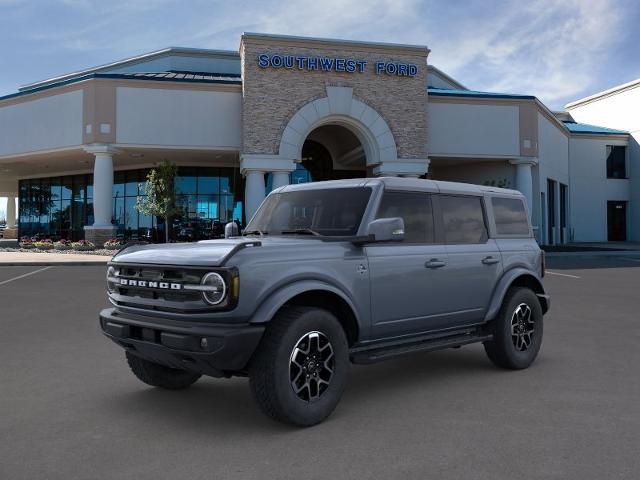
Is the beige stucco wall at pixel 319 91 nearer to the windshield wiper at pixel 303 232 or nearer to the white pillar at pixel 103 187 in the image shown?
the white pillar at pixel 103 187

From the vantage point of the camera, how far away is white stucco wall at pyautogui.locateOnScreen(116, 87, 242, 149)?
91.7ft

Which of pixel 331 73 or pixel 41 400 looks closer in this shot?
pixel 41 400

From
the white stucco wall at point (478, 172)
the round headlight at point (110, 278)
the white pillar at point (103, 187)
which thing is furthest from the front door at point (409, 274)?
the white stucco wall at point (478, 172)

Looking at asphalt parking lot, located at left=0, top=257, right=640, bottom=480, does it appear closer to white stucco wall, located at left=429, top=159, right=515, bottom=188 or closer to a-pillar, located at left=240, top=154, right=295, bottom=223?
a-pillar, located at left=240, top=154, right=295, bottom=223

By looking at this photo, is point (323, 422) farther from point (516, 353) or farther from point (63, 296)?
point (63, 296)

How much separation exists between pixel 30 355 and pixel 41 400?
2.02 m

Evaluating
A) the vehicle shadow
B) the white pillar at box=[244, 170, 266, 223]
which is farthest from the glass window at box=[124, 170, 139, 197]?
the vehicle shadow

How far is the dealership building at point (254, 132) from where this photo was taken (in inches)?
1081

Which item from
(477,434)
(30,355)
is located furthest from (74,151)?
(477,434)

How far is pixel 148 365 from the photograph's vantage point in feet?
17.2

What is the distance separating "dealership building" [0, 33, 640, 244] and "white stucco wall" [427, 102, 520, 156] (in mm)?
54

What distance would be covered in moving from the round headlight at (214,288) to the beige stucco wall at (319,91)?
23.5 metres

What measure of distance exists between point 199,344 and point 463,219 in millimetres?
3155

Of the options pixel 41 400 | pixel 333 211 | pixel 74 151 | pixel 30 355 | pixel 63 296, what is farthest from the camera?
pixel 74 151
